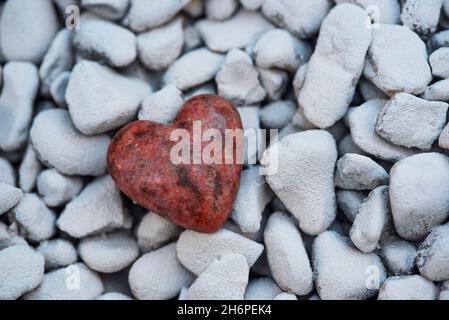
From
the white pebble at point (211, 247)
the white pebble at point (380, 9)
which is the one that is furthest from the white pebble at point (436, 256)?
the white pebble at point (380, 9)

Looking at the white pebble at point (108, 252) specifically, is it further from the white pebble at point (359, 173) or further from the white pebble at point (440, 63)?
the white pebble at point (440, 63)

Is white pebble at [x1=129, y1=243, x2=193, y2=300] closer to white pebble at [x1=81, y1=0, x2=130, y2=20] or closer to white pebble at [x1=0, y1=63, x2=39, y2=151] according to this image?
white pebble at [x1=0, y1=63, x2=39, y2=151]

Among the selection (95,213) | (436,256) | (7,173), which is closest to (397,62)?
(436,256)

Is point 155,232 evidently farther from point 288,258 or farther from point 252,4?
point 252,4

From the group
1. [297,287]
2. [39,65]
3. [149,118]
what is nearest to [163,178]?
[149,118]

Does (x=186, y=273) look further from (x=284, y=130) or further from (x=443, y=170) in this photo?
(x=443, y=170)

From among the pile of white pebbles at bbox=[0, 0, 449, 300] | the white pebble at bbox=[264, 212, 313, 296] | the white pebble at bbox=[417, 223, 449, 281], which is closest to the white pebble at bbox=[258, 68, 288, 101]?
the pile of white pebbles at bbox=[0, 0, 449, 300]
